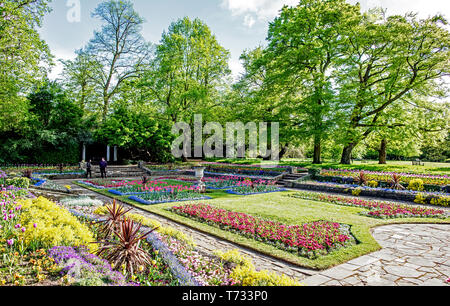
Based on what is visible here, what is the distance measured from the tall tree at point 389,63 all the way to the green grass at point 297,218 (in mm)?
11402

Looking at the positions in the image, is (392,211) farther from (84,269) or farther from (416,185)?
(84,269)

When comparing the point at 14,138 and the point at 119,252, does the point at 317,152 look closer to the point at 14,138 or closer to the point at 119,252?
the point at 119,252

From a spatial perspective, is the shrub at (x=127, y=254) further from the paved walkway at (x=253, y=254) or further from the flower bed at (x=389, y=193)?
the flower bed at (x=389, y=193)

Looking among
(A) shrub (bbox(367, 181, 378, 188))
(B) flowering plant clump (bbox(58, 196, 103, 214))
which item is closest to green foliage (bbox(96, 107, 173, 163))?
(B) flowering plant clump (bbox(58, 196, 103, 214))

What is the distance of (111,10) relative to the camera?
27.1m

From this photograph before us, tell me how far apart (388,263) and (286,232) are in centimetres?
205

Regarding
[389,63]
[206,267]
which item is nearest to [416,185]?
[389,63]

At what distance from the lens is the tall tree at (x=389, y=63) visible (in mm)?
16109

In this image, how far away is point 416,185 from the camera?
465 inches

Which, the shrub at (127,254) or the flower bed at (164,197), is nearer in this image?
the shrub at (127,254)

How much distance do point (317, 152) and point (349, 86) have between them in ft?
21.3

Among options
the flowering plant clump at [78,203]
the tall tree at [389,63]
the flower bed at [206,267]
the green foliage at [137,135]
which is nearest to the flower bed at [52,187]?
the flowering plant clump at [78,203]

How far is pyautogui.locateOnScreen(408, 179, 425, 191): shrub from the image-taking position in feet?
38.2

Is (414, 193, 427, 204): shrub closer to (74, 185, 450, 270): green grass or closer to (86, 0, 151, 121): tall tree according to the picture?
(74, 185, 450, 270): green grass
